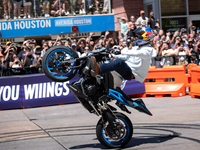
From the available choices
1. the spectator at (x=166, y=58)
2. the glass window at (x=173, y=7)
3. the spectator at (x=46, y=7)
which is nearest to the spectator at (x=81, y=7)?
the spectator at (x=46, y=7)

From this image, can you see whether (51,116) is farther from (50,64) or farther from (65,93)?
(50,64)

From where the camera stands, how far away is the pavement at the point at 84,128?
563 cm

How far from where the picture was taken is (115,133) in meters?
5.40

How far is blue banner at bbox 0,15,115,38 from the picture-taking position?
1712 centimetres

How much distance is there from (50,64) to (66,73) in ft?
1.09

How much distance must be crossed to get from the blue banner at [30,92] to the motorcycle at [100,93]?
4.89m

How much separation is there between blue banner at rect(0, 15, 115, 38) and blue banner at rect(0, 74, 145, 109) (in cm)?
755

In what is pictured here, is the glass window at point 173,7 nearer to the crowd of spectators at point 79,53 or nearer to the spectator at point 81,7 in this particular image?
A: the spectator at point 81,7

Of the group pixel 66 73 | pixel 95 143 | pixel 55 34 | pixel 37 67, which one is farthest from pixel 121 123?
pixel 55 34

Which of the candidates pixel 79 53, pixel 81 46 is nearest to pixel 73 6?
pixel 81 46

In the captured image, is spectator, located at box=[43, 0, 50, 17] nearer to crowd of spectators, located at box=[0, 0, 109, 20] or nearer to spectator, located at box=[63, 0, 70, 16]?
crowd of spectators, located at box=[0, 0, 109, 20]

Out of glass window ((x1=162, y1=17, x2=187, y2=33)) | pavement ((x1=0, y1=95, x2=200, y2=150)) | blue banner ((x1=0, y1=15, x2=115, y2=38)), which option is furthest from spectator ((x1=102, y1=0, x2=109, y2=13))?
pavement ((x1=0, y1=95, x2=200, y2=150))

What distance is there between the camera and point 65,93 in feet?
34.6

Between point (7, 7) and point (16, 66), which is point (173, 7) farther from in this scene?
point (16, 66)
